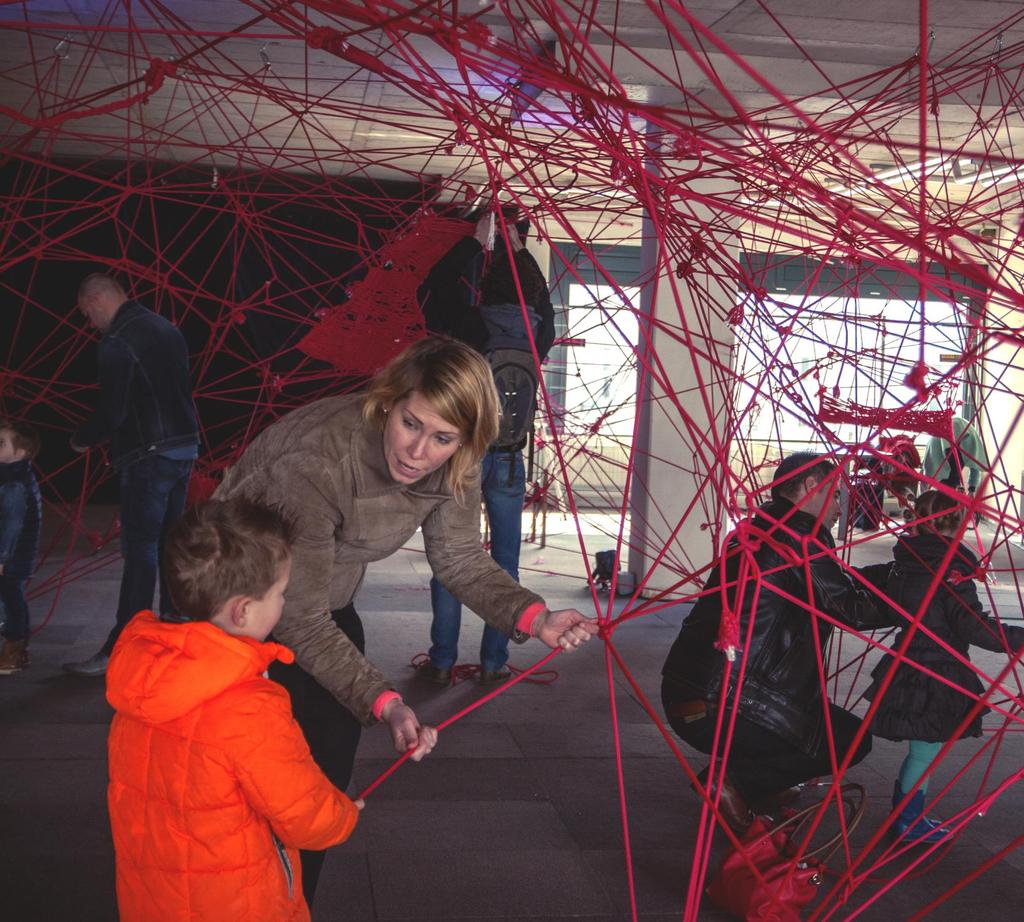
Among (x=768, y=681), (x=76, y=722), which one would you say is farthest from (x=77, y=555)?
(x=768, y=681)

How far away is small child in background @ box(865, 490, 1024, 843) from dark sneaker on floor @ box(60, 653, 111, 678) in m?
2.50

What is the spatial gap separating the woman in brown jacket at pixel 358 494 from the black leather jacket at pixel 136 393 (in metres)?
2.02

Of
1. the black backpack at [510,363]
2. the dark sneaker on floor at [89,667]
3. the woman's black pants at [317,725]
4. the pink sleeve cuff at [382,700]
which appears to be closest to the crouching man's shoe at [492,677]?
the black backpack at [510,363]

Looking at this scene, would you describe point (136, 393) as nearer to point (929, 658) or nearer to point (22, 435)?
point (22, 435)

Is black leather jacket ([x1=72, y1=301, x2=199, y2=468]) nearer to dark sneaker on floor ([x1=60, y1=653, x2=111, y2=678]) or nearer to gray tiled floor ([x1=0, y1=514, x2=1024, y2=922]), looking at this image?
dark sneaker on floor ([x1=60, y1=653, x2=111, y2=678])

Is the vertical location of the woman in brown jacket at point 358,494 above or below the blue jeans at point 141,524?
above

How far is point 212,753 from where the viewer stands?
1.52 metres

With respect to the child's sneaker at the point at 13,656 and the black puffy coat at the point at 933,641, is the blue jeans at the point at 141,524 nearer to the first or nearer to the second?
Result: the child's sneaker at the point at 13,656

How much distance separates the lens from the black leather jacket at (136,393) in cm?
381

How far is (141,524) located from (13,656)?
25.6 inches

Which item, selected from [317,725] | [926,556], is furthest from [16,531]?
[926,556]

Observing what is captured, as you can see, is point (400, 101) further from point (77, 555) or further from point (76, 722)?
point (76, 722)

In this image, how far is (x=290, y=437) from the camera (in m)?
1.88

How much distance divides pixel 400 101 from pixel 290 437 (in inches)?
199
